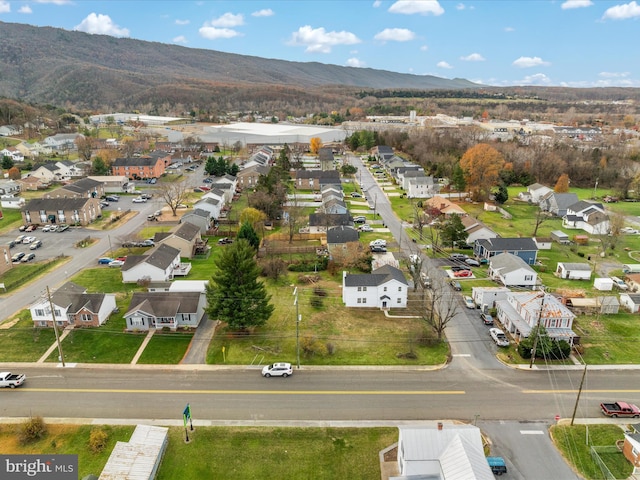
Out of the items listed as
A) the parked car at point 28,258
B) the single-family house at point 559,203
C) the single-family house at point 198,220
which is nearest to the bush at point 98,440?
the parked car at point 28,258

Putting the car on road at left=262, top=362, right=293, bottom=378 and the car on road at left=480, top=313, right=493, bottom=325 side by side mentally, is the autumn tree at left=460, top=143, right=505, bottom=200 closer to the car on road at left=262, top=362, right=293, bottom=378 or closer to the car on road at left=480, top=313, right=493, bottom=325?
the car on road at left=480, top=313, right=493, bottom=325

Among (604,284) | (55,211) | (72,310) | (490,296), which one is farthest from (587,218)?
(55,211)

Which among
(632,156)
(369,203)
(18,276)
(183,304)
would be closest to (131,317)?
(183,304)

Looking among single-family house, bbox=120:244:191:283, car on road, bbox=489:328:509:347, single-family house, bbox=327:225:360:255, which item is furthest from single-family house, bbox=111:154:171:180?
car on road, bbox=489:328:509:347

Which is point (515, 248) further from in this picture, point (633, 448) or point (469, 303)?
point (633, 448)

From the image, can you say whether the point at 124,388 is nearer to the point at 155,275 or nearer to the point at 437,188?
the point at 155,275

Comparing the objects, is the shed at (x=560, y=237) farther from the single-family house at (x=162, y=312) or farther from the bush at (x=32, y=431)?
the bush at (x=32, y=431)
